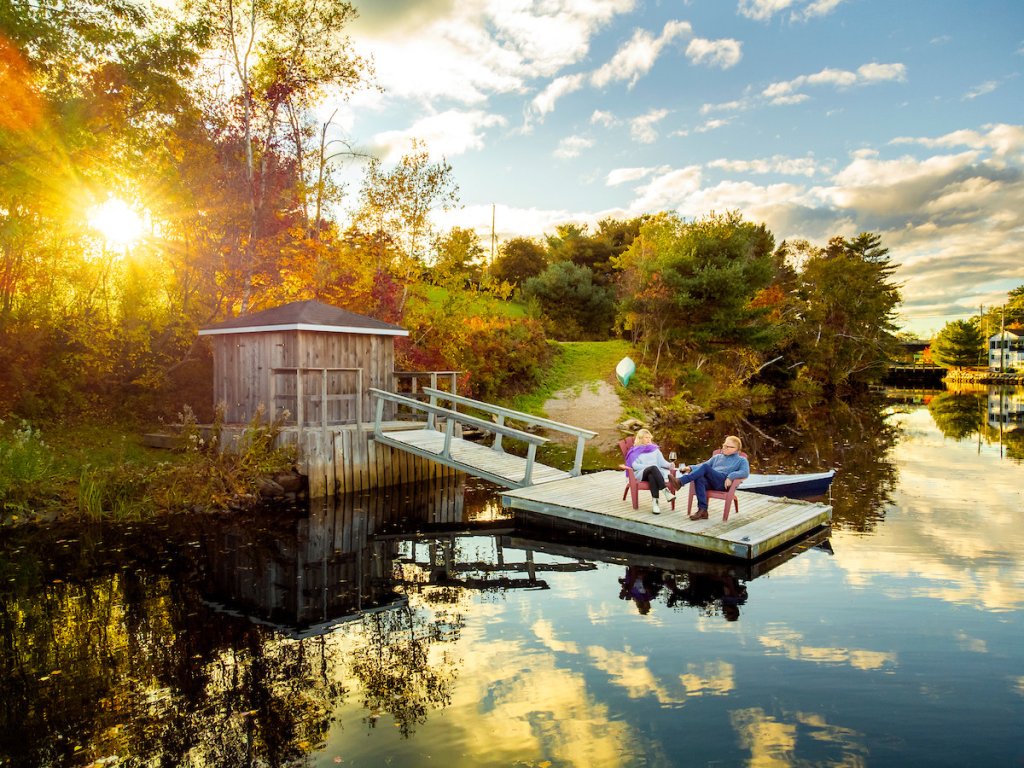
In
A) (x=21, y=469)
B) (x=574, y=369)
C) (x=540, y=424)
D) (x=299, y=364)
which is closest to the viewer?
(x=21, y=469)

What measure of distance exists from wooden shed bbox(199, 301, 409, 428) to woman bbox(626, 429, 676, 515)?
729 cm

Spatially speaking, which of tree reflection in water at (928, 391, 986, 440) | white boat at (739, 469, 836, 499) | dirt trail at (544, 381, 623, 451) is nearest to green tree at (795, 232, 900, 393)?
tree reflection in water at (928, 391, 986, 440)

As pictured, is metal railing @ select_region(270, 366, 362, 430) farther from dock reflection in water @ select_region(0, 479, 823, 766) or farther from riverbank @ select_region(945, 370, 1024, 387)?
riverbank @ select_region(945, 370, 1024, 387)

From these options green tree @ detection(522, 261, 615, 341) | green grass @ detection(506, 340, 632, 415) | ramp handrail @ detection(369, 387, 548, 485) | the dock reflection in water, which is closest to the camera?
the dock reflection in water

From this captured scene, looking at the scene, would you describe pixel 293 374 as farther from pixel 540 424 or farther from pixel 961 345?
pixel 961 345

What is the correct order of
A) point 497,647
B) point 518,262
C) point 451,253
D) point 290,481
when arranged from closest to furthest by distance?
point 497,647
point 290,481
point 451,253
point 518,262

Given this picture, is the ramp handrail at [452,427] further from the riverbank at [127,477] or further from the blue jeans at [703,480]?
the blue jeans at [703,480]

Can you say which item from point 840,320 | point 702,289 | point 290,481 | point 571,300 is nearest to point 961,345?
point 840,320

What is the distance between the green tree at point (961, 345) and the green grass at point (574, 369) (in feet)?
212

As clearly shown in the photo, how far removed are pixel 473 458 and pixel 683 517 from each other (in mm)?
5568

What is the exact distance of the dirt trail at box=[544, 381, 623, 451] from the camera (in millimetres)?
30661

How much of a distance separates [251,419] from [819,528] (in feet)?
41.0

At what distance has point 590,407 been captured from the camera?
3331 centimetres

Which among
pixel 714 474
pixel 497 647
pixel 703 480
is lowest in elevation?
pixel 497 647
